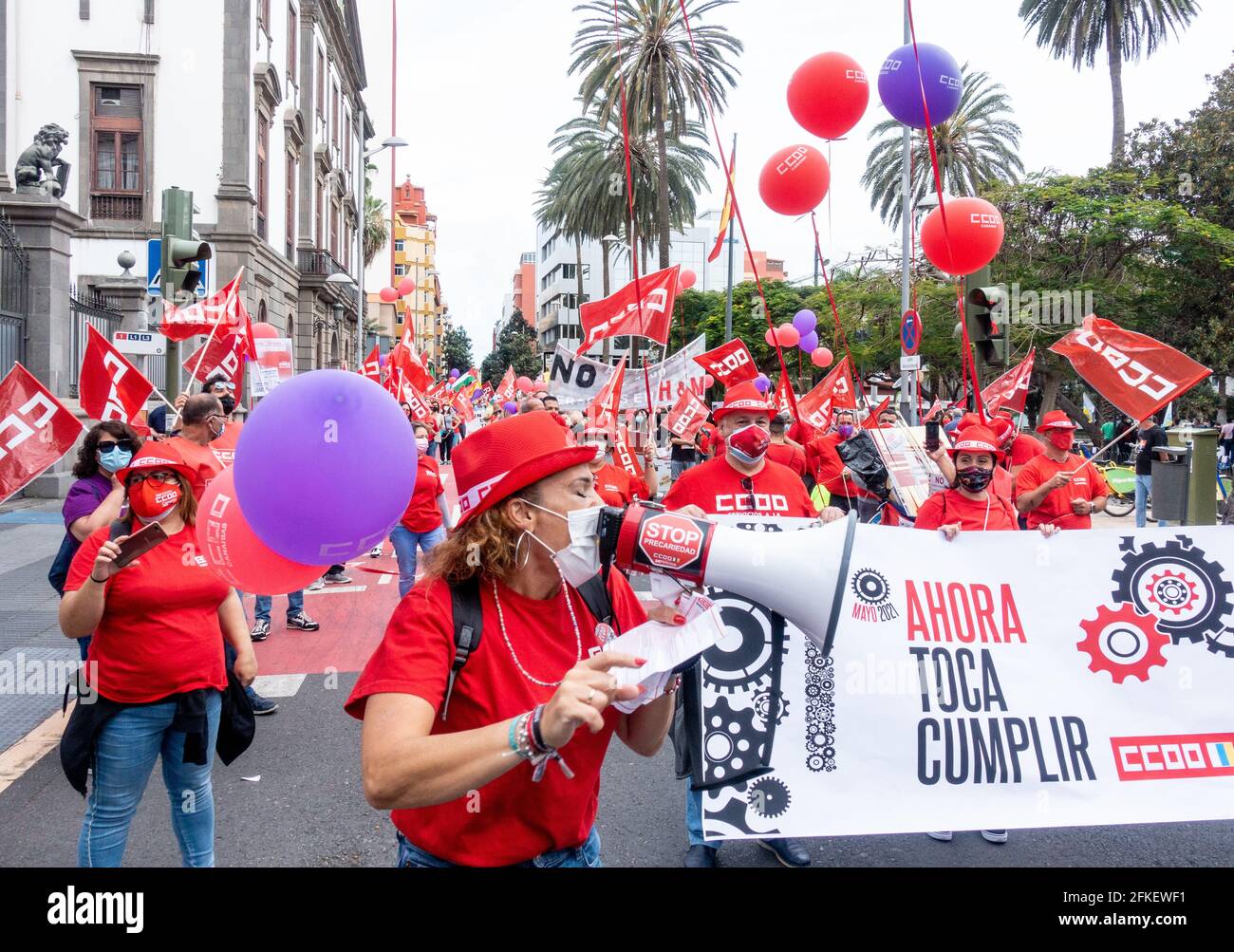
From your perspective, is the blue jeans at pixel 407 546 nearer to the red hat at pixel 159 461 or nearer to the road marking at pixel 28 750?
the road marking at pixel 28 750

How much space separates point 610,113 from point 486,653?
2752cm

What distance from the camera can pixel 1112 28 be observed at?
28672mm

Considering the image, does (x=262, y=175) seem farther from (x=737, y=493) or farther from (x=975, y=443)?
(x=975, y=443)

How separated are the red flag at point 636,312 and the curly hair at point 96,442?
213 inches

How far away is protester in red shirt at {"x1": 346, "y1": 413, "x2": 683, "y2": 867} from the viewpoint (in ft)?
5.84

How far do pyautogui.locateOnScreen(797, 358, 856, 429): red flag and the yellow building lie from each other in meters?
92.9

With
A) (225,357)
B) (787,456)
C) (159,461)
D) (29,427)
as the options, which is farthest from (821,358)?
(159,461)

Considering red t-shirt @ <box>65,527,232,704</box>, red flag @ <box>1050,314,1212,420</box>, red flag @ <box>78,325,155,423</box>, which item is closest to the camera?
red t-shirt @ <box>65,527,232,704</box>

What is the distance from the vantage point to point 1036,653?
3.97m

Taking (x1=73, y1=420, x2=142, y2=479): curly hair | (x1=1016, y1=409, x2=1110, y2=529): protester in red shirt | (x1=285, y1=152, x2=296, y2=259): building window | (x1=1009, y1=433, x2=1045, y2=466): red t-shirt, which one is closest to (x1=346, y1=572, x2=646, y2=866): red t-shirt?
(x1=73, y1=420, x2=142, y2=479): curly hair

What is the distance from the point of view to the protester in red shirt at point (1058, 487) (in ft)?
20.7

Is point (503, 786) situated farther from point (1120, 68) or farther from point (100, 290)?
point (1120, 68)

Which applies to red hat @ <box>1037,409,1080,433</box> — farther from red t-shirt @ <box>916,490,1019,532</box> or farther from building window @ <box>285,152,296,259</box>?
building window @ <box>285,152,296,259</box>
